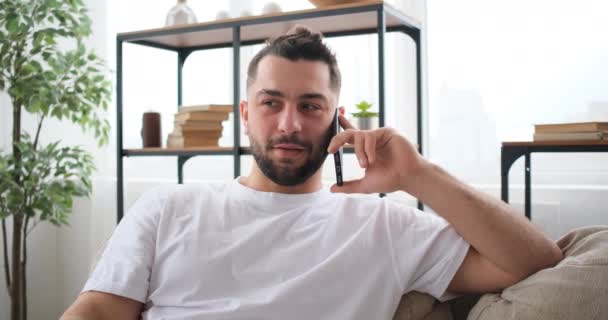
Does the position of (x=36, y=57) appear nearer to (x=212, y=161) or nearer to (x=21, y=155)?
(x=21, y=155)

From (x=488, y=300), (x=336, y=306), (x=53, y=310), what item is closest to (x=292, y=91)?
(x=336, y=306)

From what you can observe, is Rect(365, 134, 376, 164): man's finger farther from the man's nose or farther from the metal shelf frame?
the metal shelf frame

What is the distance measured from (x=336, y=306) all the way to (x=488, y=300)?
0.30m

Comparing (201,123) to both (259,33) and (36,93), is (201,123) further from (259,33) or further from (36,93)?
(36,93)

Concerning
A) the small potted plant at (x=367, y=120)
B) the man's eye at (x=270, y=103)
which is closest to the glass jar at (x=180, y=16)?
the small potted plant at (x=367, y=120)

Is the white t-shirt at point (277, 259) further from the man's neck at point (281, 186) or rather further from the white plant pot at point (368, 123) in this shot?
the white plant pot at point (368, 123)

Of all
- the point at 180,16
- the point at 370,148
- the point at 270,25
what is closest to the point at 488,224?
the point at 370,148

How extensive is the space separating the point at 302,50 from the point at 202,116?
46.5 inches

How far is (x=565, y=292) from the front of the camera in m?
1.04

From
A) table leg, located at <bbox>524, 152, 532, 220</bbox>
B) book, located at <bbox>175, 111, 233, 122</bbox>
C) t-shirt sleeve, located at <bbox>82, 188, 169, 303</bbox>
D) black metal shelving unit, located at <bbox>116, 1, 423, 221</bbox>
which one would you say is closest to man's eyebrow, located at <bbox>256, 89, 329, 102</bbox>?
t-shirt sleeve, located at <bbox>82, 188, 169, 303</bbox>

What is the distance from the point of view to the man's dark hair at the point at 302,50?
1.53m

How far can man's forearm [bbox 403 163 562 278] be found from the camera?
1174 mm

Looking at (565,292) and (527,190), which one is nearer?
(565,292)

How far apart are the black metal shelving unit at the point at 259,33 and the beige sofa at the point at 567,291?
1.03 meters
